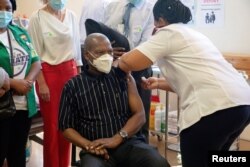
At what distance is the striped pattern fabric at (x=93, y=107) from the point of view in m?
1.92

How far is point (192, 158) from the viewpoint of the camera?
5.52ft

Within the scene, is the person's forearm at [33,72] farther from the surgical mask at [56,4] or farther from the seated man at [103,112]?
the surgical mask at [56,4]

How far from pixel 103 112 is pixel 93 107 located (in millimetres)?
63

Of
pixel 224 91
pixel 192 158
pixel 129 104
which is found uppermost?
pixel 224 91

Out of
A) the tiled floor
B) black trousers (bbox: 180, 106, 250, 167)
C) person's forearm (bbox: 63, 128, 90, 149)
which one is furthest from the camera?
the tiled floor

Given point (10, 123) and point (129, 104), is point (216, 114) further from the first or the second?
point (10, 123)

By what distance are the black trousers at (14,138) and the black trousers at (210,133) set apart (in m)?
0.92

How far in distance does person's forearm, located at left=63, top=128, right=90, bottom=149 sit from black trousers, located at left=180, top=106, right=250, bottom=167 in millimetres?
522

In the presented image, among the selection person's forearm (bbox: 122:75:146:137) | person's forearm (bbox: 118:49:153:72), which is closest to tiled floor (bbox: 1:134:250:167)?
person's forearm (bbox: 122:75:146:137)

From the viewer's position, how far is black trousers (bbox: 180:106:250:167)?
5.31 ft

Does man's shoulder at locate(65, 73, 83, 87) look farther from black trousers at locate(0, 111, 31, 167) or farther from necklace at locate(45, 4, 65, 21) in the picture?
necklace at locate(45, 4, 65, 21)

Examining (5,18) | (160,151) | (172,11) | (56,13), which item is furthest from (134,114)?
(160,151)

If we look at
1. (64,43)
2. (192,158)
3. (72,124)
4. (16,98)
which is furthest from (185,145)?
(64,43)

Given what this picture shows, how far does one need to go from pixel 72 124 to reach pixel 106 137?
20 centimetres
